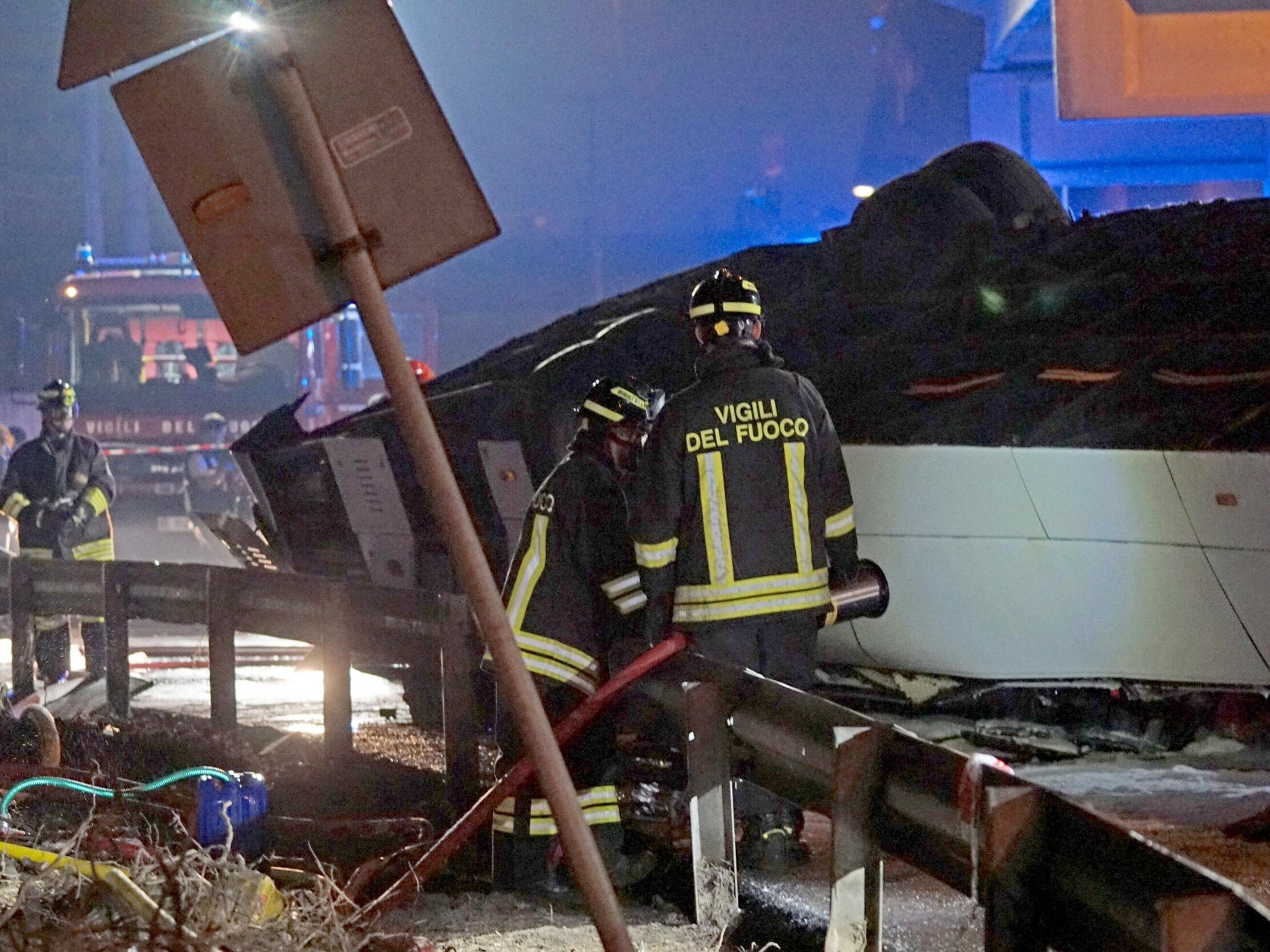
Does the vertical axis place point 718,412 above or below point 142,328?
below

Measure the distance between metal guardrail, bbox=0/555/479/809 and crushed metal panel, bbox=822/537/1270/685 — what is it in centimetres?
193

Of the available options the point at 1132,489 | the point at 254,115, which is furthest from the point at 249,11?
the point at 1132,489

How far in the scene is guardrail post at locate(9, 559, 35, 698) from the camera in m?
9.12

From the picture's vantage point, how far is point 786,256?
982 centimetres

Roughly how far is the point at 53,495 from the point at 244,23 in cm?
856

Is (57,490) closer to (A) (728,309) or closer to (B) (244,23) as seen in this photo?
(A) (728,309)

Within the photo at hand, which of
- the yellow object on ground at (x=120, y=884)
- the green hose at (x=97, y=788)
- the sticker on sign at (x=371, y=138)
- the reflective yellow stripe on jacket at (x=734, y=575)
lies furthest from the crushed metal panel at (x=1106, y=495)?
the sticker on sign at (x=371, y=138)

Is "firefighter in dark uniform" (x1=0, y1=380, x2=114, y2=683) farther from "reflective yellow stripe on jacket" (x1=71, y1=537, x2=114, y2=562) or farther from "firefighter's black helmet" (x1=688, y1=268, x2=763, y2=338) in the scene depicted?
"firefighter's black helmet" (x1=688, y1=268, x2=763, y2=338)

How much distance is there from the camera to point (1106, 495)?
6188 millimetres

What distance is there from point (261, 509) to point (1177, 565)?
5.90m

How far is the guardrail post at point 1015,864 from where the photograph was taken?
2598mm

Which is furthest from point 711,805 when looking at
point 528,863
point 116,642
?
point 116,642

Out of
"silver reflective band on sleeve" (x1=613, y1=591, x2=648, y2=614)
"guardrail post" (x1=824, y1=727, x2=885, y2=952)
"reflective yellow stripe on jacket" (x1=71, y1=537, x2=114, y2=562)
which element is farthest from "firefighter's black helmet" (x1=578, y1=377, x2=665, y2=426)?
"reflective yellow stripe on jacket" (x1=71, y1=537, x2=114, y2=562)

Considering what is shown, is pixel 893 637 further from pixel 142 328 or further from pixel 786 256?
pixel 142 328
